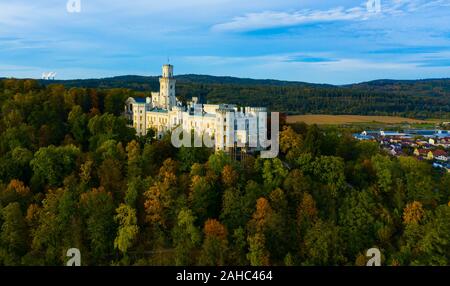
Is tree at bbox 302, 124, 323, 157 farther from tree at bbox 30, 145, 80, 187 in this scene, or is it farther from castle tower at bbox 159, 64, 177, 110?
tree at bbox 30, 145, 80, 187

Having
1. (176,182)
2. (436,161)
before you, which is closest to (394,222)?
(176,182)

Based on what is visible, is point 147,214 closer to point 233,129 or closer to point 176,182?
point 176,182

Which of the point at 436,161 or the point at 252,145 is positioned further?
the point at 436,161

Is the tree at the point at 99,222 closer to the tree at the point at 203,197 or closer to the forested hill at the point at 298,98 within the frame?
the tree at the point at 203,197

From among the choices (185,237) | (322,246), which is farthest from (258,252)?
(185,237)

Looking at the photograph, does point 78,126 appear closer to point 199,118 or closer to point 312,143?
point 199,118

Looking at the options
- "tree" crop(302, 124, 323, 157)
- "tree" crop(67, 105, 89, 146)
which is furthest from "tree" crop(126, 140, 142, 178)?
"tree" crop(302, 124, 323, 157)
